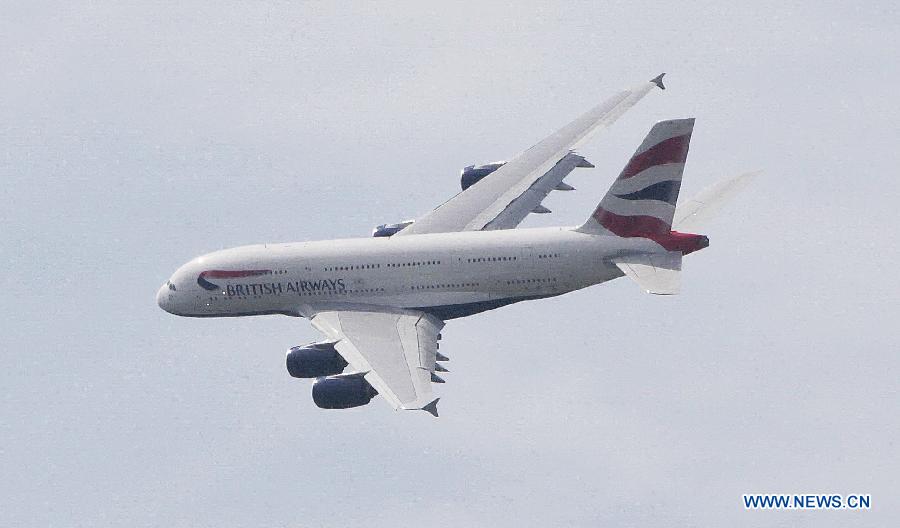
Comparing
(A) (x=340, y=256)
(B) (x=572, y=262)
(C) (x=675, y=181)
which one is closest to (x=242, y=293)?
(A) (x=340, y=256)

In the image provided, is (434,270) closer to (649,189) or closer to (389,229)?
(389,229)

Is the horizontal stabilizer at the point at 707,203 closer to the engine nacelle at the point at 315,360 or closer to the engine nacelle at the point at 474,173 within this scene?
the engine nacelle at the point at 474,173

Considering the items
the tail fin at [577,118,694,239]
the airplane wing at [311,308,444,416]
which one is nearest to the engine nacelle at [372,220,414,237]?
the airplane wing at [311,308,444,416]

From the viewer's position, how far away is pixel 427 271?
99875mm

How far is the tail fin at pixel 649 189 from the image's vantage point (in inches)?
3829

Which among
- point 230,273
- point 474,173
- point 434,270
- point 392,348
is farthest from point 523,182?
point 392,348

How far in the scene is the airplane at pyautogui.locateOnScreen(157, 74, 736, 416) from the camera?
96875mm

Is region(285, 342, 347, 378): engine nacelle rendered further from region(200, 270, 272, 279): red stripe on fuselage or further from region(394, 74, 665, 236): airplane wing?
region(394, 74, 665, 236): airplane wing

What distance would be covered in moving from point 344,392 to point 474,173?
2920 centimetres

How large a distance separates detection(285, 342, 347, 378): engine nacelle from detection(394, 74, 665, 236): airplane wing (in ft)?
36.2

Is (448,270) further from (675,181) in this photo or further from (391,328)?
(675,181)

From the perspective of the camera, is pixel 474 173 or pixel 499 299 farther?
pixel 474 173

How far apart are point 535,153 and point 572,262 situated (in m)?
16.2

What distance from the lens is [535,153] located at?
114188 mm
